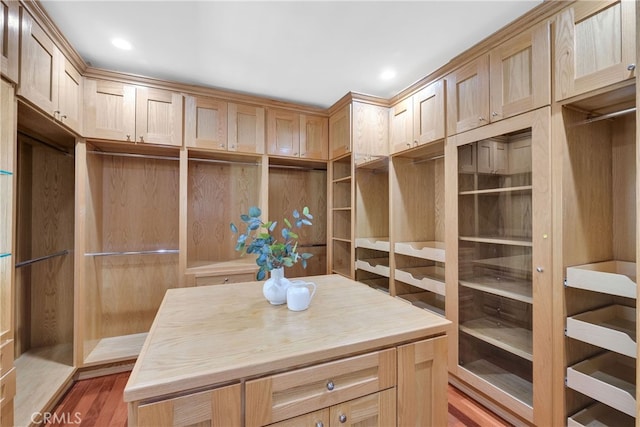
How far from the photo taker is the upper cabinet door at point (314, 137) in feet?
Result: 10.4

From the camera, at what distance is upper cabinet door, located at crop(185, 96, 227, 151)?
266cm

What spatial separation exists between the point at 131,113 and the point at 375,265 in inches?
105

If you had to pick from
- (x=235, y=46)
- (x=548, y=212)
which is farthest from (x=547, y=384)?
(x=235, y=46)

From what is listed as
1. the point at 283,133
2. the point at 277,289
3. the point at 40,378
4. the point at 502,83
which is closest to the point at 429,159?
the point at 502,83

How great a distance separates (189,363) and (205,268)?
2.01m

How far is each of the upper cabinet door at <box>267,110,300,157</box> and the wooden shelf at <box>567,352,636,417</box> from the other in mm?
2765

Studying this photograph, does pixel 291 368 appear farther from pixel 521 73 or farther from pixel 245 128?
pixel 245 128

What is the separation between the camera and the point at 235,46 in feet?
6.81

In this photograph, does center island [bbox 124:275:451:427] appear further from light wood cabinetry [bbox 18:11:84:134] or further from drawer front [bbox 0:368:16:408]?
light wood cabinetry [bbox 18:11:84:134]

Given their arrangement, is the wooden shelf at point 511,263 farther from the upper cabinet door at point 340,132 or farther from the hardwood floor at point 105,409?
the upper cabinet door at point 340,132

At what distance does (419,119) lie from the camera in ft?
8.14

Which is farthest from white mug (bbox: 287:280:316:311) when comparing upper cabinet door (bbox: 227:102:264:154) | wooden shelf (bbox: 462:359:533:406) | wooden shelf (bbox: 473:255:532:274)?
upper cabinet door (bbox: 227:102:264:154)

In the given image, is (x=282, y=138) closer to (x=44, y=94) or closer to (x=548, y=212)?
(x=44, y=94)
